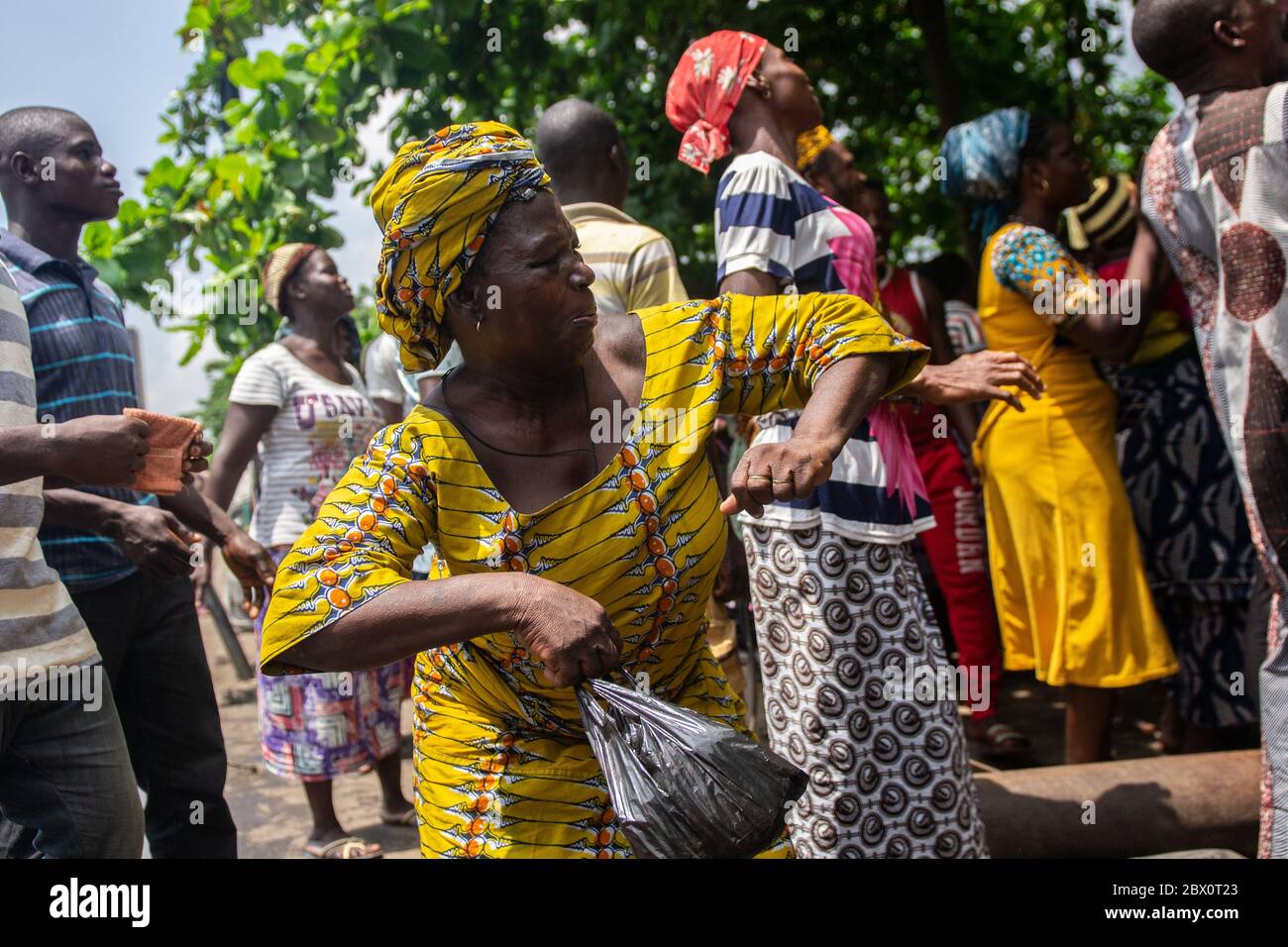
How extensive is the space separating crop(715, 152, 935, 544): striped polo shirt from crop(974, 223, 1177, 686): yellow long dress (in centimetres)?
95

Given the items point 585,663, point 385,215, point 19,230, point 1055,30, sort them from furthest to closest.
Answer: point 1055,30, point 19,230, point 385,215, point 585,663

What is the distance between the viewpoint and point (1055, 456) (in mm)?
3980

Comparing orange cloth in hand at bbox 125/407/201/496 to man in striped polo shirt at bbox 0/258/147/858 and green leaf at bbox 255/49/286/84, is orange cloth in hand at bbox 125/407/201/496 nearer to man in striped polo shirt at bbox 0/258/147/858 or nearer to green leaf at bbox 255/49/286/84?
man in striped polo shirt at bbox 0/258/147/858

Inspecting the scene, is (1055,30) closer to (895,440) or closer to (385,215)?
(895,440)

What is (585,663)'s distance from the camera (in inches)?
69.3

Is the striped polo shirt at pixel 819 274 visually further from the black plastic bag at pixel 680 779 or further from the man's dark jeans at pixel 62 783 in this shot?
the man's dark jeans at pixel 62 783

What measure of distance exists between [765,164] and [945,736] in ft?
4.87

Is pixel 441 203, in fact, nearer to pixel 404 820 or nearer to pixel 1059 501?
pixel 1059 501

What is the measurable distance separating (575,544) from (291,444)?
2958mm

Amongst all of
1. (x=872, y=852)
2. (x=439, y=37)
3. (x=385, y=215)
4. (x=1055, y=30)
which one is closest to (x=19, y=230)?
(x=385, y=215)

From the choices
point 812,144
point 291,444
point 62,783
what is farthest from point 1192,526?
point 62,783

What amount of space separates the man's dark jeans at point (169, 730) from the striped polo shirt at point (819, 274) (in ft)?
5.44

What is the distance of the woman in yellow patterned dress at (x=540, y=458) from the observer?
1.99 m

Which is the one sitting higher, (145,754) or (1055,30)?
(1055,30)
